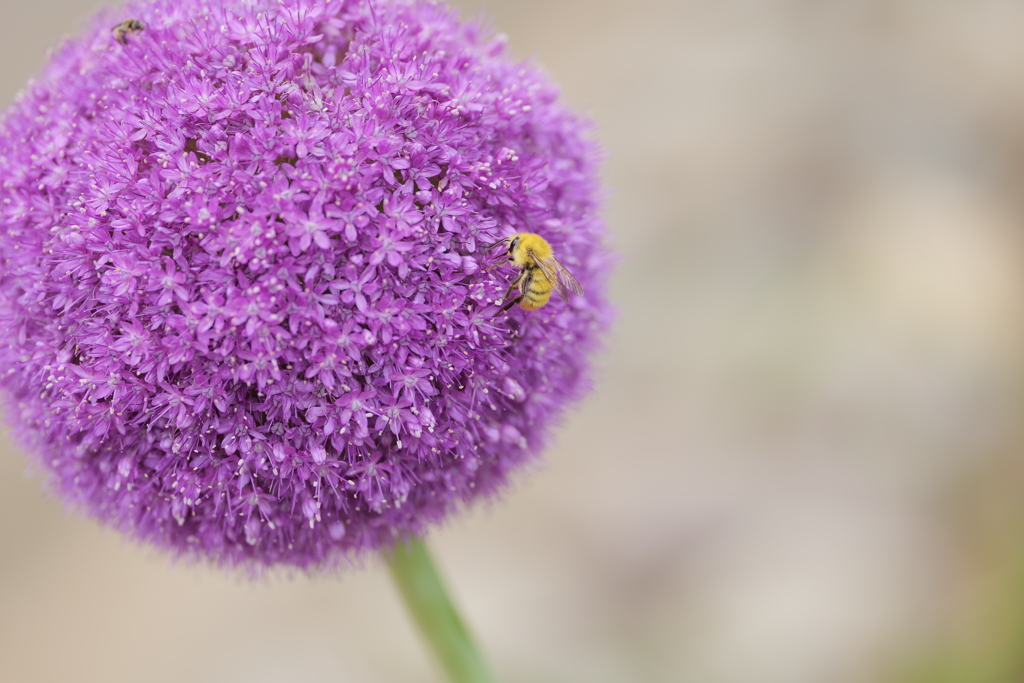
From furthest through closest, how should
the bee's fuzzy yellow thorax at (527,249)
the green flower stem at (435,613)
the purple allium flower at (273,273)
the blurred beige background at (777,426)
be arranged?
the blurred beige background at (777,426) < the green flower stem at (435,613) < the bee's fuzzy yellow thorax at (527,249) < the purple allium flower at (273,273)

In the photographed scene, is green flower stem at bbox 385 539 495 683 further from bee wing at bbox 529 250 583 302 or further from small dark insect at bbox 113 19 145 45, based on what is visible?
small dark insect at bbox 113 19 145 45

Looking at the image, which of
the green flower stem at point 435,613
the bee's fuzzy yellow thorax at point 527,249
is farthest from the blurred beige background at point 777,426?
the bee's fuzzy yellow thorax at point 527,249

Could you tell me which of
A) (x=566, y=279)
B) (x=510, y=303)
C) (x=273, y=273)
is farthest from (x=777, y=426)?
(x=273, y=273)

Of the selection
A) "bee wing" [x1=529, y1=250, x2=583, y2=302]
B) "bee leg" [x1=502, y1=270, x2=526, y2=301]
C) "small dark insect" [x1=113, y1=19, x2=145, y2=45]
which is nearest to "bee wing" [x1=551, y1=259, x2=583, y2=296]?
"bee wing" [x1=529, y1=250, x2=583, y2=302]

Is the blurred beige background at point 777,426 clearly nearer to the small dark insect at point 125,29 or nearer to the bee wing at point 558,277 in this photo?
the bee wing at point 558,277

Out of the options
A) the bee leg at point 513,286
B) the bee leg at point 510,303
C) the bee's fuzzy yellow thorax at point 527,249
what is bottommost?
the bee leg at point 510,303
